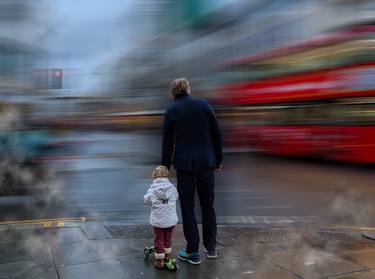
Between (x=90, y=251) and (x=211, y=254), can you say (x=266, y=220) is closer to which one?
(x=211, y=254)

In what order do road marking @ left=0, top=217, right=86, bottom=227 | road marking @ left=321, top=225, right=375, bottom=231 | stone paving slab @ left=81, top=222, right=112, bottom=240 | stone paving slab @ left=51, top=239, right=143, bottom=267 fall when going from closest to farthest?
stone paving slab @ left=51, top=239, right=143, bottom=267
stone paving slab @ left=81, top=222, right=112, bottom=240
road marking @ left=321, top=225, right=375, bottom=231
road marking @ left=0, top=217, right=86, bottom=227

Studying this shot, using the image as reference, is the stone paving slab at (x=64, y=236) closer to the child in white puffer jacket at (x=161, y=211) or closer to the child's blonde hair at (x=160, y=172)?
the child in white puffer jacket at (x=161, y=211)

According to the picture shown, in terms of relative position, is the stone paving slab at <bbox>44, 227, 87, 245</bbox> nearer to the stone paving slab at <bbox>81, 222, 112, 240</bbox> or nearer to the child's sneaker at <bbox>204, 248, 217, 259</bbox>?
the stone paving slab at <bbox>81, 222, 112, 240</bbox>

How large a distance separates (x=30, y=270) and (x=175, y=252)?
148 centimetres

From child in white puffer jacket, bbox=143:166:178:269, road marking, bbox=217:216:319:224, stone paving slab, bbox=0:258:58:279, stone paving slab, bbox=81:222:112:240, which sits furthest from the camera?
road marking, bbox=217:216:319:224

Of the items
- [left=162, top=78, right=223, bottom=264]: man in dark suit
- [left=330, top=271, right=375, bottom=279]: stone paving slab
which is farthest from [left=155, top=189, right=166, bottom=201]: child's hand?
[left=330, top=271, right=375, bottom=279]: stone paving slab

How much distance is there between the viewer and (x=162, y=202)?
4602 mm

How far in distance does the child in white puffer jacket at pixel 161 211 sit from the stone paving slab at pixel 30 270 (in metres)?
0.97

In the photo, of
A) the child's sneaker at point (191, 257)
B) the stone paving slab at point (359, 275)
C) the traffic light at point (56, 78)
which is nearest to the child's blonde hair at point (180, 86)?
the child's sneaker at point (191, 257)

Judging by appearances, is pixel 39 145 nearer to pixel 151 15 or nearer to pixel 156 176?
pixel 151 15

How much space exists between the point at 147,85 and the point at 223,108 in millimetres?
2509

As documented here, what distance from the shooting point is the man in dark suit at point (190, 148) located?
470 centimetres

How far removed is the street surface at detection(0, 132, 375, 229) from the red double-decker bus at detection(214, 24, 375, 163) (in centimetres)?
79

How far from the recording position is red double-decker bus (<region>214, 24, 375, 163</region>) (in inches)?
480
